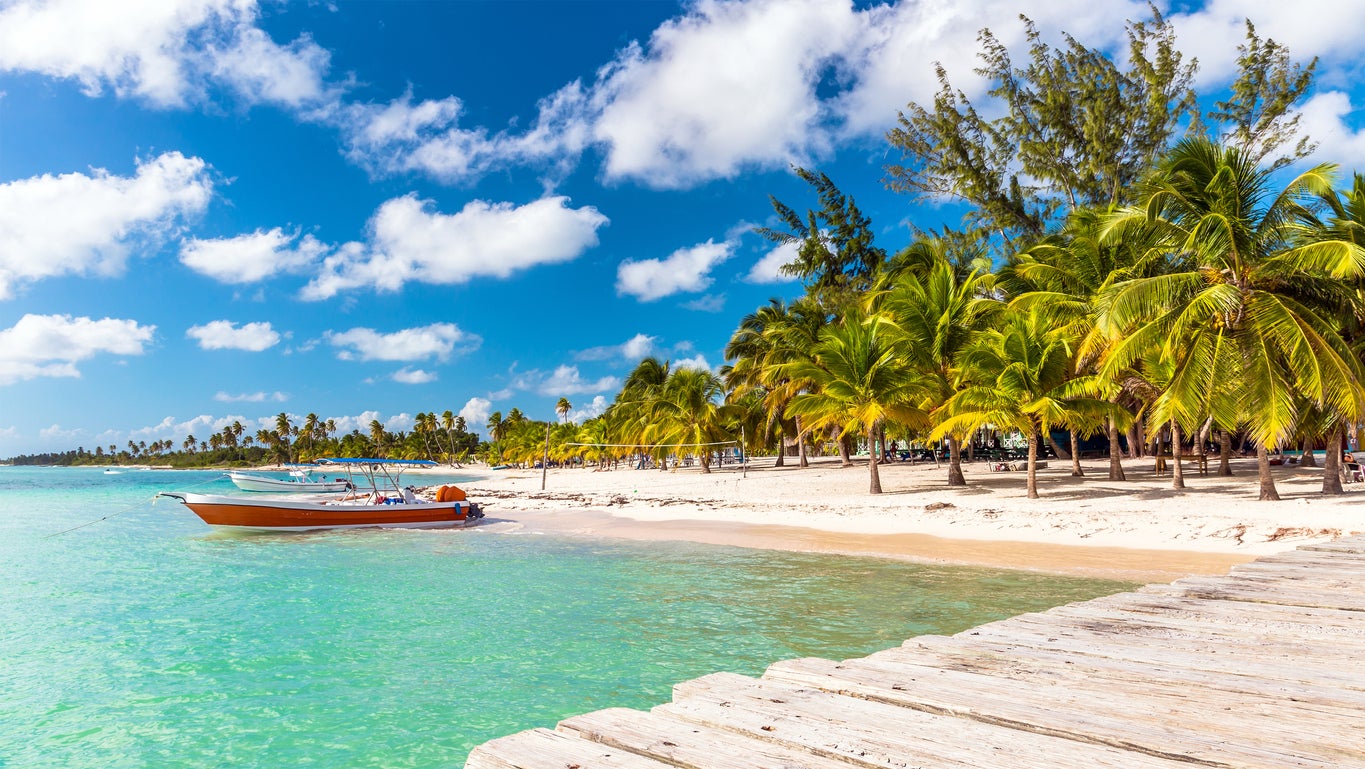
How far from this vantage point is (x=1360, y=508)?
42.7 ft

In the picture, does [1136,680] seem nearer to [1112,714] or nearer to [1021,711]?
[1112,714]

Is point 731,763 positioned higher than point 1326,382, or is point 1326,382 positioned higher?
point 1326,382

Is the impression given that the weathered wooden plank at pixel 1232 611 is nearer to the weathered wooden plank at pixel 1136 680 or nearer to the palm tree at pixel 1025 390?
the weathered wooden plank at pixel 1136 680

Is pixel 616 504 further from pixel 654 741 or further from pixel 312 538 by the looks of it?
pixel 654 741

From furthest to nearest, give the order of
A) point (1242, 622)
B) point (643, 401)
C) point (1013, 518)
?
point (643, 401) < point (1013, 518) < point (1242, 622)

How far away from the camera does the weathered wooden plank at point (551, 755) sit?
1982 millimetres

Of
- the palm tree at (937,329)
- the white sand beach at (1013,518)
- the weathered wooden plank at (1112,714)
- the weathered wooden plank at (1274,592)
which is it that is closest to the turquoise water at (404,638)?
the white sand beach at (1013,518)

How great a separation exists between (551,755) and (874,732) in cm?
98

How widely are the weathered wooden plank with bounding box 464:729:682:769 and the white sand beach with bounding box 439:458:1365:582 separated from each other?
35.8 ft

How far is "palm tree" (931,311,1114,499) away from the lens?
17.4 metres

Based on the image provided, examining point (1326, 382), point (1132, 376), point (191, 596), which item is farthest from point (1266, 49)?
point (191, 596)

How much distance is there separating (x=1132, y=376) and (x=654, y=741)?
22.4 metres

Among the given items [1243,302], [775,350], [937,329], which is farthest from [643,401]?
[1243,302]

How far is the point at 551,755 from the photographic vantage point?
2.07 metres
